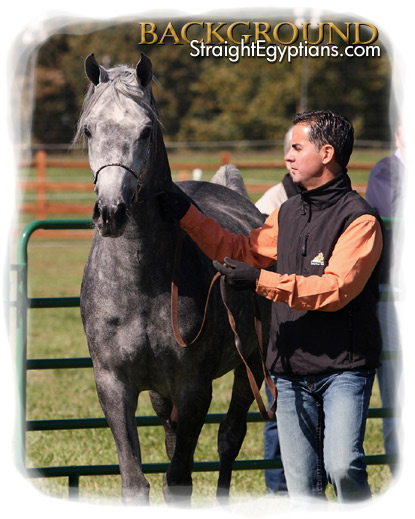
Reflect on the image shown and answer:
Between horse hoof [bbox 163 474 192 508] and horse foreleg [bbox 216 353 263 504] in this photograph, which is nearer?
horse hoof [bbox 163 474 192 508]

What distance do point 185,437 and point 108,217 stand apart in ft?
4.36

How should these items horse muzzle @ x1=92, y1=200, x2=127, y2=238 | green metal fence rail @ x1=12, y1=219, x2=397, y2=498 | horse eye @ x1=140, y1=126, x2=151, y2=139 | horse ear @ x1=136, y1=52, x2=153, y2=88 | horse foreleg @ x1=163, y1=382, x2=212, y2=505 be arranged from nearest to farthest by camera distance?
horse muzzle @ x1=92, y1=200, x2=127, y2=238, horse eye @ x1=140, y1=126, x2=151, y2=139, horse ear @ x1=136, y1=52, x2=153, y2=88, horse foreleg @ x1=163, y1=382, x2=212, y2=505, green metal fence rail @ x1=12, y1=219, x2=397, y2=498

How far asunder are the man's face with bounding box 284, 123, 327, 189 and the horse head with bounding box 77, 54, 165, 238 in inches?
23.4

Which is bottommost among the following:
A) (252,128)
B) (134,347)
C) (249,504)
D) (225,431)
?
(249,504)

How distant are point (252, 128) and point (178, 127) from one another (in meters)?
2.76

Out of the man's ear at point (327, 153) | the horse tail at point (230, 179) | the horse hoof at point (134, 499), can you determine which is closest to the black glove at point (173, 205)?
the man's ear at point (327, 153)

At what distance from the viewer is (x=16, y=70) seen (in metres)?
3.97

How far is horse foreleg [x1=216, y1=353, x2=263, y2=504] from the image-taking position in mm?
4812

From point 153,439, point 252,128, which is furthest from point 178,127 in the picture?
point 153,439

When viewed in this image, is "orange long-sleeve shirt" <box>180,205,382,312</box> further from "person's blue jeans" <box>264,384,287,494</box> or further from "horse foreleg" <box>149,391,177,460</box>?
"person's blue jeans" <box>264,384,287,494</box>

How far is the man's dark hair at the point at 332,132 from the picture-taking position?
341 centimetres

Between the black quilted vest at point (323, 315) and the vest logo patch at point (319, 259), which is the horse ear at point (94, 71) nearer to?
the black quilted vest at point (323, 315)

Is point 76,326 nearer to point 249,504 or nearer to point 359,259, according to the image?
point 249,504

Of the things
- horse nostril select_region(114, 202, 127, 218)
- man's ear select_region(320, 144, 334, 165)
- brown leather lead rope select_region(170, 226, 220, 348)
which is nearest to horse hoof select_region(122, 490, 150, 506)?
brown leather lead rope select_region(170, 226, 220, 348)
